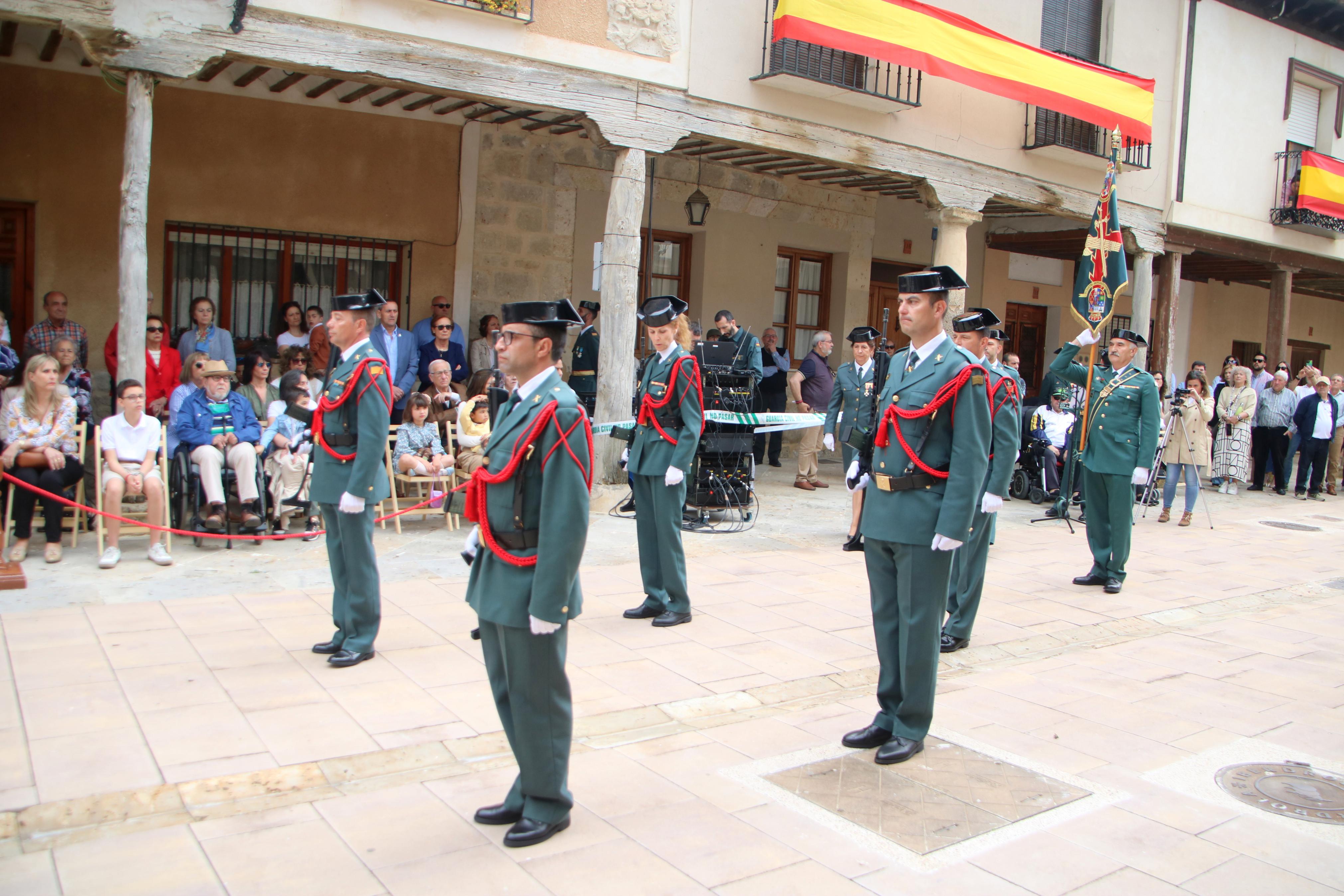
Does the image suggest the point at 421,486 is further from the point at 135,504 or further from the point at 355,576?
the point at 355,576

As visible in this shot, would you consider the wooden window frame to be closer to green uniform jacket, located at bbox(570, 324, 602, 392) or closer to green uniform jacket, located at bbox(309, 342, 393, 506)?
green uniform jacket, located at bbox(570, 324, 602, 392)

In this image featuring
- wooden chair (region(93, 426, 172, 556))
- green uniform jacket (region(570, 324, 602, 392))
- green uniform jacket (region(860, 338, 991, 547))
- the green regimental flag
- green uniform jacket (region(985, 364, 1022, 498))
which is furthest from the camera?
green uniform jacket (region(570, 324, 602, 392))

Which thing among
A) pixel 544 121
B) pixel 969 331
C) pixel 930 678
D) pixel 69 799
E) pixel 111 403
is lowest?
pixel 69 799

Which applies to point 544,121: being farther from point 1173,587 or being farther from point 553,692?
point 553,692

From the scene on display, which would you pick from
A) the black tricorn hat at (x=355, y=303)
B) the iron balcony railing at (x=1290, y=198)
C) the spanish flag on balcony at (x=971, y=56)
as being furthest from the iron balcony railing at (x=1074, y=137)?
the black tricorn hat at (x=355, y=303)

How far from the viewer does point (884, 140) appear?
11773mm

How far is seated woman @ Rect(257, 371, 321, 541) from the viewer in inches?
305

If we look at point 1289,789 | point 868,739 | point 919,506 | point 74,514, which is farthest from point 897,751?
point 74,514

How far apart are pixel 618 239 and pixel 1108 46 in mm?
8490

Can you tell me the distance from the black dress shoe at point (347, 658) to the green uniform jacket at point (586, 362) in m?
6.22

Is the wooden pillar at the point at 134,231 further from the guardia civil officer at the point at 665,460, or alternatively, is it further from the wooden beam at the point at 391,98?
the guardia civil officer at the point at 665,460

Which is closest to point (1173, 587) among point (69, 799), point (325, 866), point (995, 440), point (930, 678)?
point (995, 440)

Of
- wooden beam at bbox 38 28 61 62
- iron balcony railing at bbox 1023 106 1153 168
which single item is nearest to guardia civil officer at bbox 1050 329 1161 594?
iron balcony railing at bbox 1023 106 1153 168

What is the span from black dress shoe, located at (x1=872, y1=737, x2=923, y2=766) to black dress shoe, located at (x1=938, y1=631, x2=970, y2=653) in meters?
1.64
